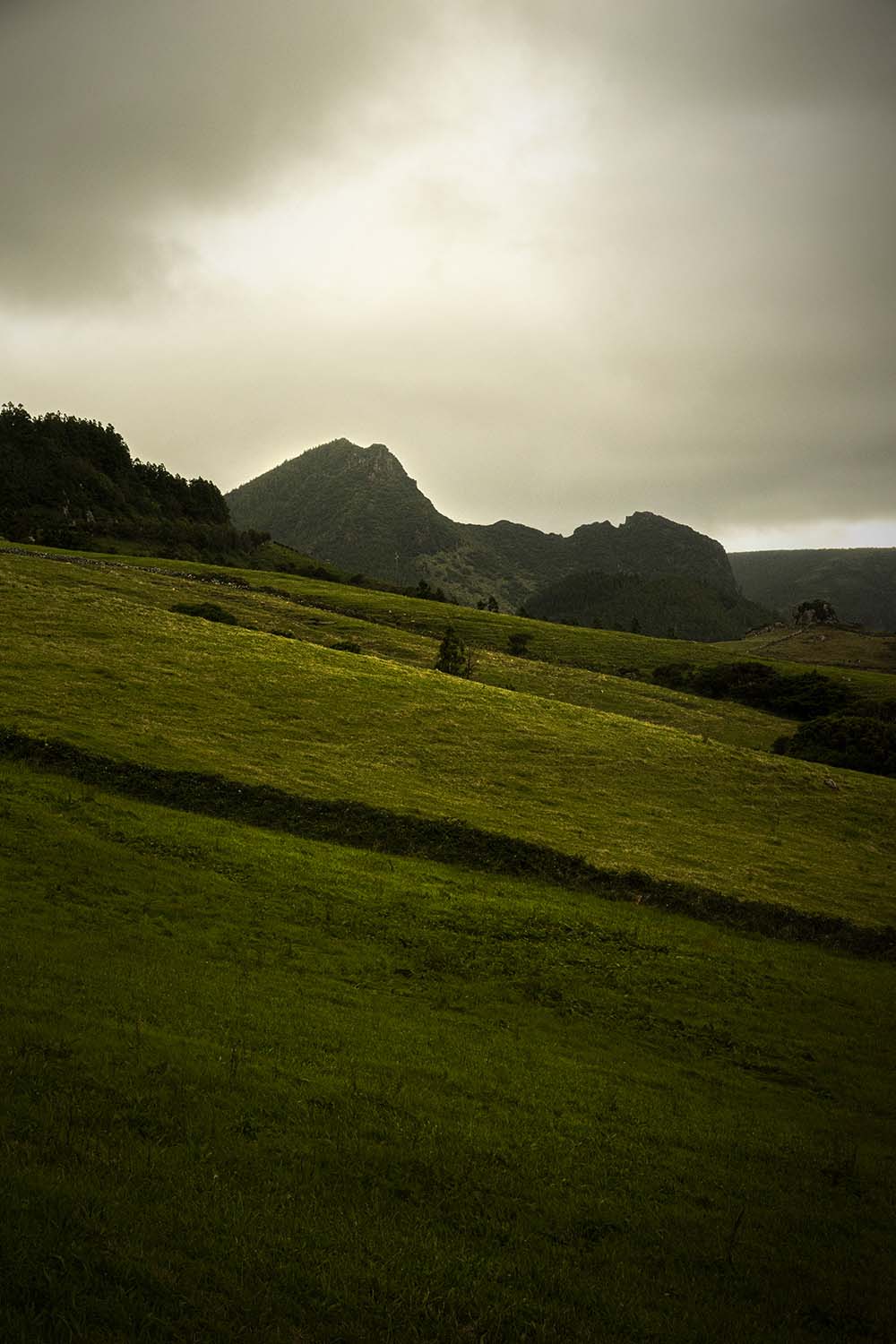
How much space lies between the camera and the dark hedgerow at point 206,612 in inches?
2729

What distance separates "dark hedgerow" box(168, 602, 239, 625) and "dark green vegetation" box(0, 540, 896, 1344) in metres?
25.6

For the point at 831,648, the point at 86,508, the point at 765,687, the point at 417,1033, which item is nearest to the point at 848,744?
the point at 765,687

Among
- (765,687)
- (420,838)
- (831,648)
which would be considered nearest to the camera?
(420,838)

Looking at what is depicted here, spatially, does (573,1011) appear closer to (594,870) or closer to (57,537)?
(594,870)

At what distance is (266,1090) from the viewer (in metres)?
12.9

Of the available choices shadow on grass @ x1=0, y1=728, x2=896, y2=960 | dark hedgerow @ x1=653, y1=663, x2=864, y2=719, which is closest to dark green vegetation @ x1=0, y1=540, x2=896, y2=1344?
shadow on grass @ x1=0, y1=728, x2=896, y2=960

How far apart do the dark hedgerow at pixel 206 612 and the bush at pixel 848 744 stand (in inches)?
2030

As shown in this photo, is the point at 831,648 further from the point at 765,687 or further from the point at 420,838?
the point at 420,838

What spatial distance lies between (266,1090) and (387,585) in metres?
182

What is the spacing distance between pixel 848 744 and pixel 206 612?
58527 mm

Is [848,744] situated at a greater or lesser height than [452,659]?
lesser

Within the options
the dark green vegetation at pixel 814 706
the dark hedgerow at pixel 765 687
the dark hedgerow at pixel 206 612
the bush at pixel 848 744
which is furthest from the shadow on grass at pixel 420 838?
the dark hedgerow at pixel 765 687

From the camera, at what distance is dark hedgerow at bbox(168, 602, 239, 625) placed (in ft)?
227

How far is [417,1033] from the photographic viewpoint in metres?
16.8
